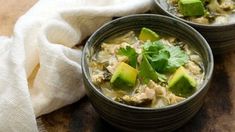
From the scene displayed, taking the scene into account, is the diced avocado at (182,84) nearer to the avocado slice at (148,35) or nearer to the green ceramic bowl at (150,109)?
the green ceramic bowl at (150,109)

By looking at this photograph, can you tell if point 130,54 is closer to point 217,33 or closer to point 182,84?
point 182,84

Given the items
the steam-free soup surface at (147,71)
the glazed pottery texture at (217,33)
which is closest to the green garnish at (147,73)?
the steam-free soup surface at (147,71)

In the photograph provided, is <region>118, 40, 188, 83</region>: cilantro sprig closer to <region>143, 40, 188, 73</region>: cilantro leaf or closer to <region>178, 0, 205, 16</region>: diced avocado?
<region>143, 40, 188, 73</region>: cilantro leaf

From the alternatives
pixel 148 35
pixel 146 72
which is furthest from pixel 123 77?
pixel 148 35

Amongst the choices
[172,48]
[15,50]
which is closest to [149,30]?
[172,48]

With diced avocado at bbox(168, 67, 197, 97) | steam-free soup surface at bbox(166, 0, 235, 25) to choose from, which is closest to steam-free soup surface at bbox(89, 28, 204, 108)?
diced avocado at bbox(168, 67, 197, 97)
